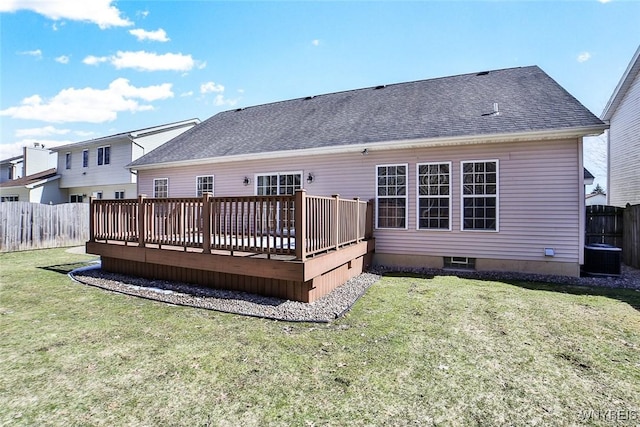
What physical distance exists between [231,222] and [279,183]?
459 centimetres

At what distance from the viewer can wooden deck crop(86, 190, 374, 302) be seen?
527 cm

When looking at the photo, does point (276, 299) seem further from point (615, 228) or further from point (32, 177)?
point (32, 177)

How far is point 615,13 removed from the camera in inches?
434

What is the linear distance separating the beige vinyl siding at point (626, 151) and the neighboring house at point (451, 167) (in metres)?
4.77

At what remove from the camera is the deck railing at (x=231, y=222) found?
5254 millimetres

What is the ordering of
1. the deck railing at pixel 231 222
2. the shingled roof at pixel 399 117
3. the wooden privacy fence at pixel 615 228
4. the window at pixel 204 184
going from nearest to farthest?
the deck railing at pixel 231 222, the shingled roof at pixel 399 117, the wooden privacy fence at pixel 615 228, the window at pixel 204 184

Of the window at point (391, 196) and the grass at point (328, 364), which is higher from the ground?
the window at point (391, 196)

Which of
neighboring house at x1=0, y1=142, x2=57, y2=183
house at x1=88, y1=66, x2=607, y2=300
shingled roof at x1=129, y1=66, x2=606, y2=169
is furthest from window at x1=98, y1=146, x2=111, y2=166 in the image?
house at x1=88, y1=66, x2=607, y2=300

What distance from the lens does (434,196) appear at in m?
8.17

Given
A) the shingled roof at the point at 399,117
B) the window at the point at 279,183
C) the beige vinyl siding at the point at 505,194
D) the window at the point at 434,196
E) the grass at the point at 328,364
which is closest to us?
the grass at the point at 328,364

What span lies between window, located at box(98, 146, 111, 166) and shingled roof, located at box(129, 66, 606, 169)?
26.9ft

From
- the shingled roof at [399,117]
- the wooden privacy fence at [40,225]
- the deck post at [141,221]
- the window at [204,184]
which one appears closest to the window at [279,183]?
the shingled roof at [399,117]

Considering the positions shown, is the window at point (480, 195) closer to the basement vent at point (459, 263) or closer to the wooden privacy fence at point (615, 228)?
the basement vent at point (459, 263)

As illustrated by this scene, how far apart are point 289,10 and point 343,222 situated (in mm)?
7586
